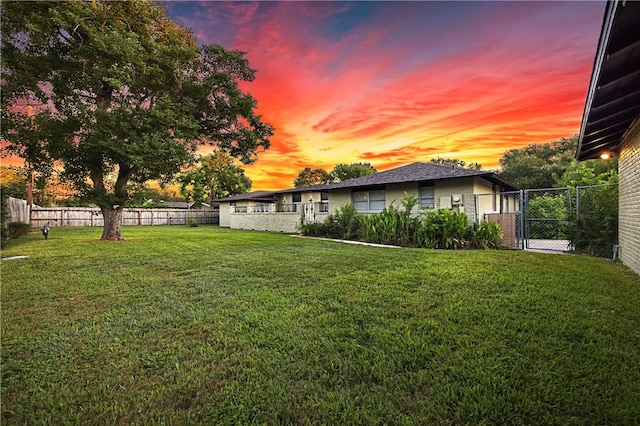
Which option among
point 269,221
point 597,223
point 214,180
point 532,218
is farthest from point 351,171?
point 597,223

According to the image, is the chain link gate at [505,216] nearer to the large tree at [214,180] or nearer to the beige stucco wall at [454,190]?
the beige stucco wall at [454,190]

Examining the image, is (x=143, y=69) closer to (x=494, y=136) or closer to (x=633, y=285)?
(x=633, y=285)

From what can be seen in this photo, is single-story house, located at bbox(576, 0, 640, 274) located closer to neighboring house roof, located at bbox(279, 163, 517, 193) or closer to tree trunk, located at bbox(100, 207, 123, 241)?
neighboring house roof, located at bbox(279, 163, 517, 193)

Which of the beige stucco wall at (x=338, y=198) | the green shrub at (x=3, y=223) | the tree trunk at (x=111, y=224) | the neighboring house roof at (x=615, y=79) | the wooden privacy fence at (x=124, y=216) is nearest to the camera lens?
the neighboring house roof at (x=615, y=79)

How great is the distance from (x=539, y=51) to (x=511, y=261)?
580 cm

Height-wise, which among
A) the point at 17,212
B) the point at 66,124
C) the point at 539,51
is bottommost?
the point at 17,212

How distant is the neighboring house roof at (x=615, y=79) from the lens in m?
2.43

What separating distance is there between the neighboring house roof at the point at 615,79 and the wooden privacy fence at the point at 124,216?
25950 mm

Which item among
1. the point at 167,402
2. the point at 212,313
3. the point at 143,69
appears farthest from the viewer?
the point at 143,69

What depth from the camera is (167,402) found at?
181 centimetres

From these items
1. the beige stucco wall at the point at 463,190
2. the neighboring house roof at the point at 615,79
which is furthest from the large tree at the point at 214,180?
the neighboring house roof at the point at 615,79

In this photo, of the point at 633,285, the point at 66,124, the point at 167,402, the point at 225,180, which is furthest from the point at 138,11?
the point at 225,180

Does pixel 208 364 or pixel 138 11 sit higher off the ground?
pixel 138 11

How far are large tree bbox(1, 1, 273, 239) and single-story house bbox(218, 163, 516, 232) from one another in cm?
730
